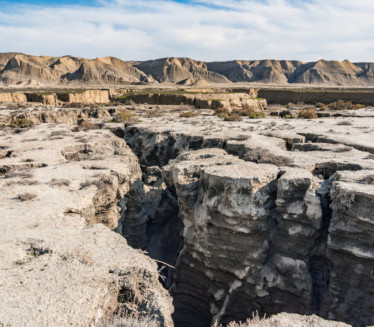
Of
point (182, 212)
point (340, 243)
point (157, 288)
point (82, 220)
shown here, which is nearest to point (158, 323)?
point (157, 288)

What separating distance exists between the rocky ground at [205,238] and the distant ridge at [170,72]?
96370 mm

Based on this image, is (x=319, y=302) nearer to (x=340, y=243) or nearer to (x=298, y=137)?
(x=340, y=243)

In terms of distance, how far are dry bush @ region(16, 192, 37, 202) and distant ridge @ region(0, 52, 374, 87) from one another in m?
98.4

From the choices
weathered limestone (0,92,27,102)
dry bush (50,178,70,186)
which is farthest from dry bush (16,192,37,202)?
weathered limestone (0,92,27,102)

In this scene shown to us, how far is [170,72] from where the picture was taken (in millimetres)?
124000

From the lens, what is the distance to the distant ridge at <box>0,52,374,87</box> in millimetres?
104519

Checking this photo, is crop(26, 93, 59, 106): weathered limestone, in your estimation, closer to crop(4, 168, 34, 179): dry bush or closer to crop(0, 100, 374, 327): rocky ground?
crop(0, 100, 374, 327): rocky ground

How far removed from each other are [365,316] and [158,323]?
4587mm

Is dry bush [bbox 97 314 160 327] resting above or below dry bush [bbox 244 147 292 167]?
below

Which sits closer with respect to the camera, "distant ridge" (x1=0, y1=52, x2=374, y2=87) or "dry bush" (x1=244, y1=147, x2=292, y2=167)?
"dry bush" (x1=244, y1=147, x2=292, y2=167)

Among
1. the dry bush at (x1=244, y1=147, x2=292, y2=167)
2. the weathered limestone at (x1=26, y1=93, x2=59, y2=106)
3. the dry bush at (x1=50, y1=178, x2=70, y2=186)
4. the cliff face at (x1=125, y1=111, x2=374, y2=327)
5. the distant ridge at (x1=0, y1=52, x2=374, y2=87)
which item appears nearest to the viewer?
the cliff face at (x1=125, y1=111, x2=374, y2=327)

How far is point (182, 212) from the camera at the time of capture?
9.32 metres

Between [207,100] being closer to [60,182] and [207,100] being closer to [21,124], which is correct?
[21,124]

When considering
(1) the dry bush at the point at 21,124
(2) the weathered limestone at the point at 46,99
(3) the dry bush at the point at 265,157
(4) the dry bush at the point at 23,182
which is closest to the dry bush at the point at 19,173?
(4) the dry bush at the point at 23,182
